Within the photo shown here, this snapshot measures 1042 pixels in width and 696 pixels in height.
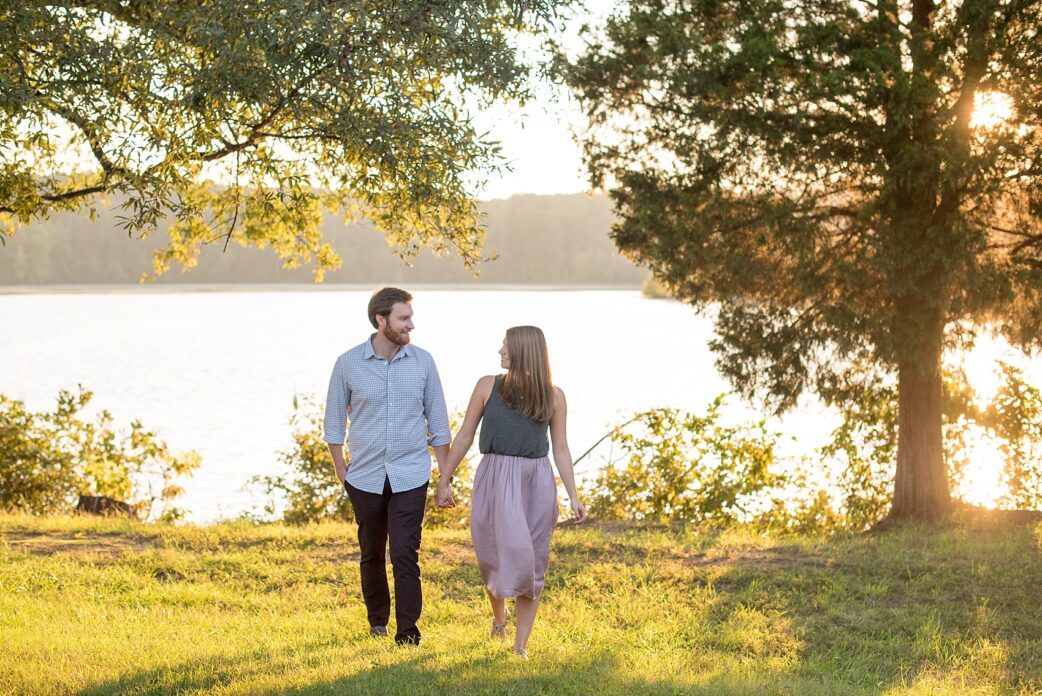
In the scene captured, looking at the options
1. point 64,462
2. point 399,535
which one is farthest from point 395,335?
point 64,462

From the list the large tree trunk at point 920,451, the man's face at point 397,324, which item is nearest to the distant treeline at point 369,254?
the large tree trunk at point 920,451

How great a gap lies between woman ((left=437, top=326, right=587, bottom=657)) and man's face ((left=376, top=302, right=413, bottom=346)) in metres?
0.49

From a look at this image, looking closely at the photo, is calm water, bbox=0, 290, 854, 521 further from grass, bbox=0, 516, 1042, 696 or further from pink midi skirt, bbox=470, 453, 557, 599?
pink midi skirt, bbox=470, 453, 557, 599

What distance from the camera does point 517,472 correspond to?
5.50m

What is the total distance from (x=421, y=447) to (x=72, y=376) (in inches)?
1324

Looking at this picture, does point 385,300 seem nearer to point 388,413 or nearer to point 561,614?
point 388,413

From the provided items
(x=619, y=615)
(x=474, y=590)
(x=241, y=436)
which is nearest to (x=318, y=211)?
(x=474, y=590)

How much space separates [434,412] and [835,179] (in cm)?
644

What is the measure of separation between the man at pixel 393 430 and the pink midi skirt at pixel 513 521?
0.33 m

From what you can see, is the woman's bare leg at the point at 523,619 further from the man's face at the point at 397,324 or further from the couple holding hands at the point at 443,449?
the man's face at the point at 397,324

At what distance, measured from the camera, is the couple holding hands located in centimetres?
546

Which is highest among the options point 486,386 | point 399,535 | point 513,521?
point 486,386

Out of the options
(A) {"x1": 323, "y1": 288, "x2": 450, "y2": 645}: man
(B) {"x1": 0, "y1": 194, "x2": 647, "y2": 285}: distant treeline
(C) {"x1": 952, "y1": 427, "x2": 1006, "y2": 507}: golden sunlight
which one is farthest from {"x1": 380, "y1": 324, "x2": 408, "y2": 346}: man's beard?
(B) {"x1": 0, "y1": 194, "x2": 647, "y2": 285}: distant treeline

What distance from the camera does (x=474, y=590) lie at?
8023mm
